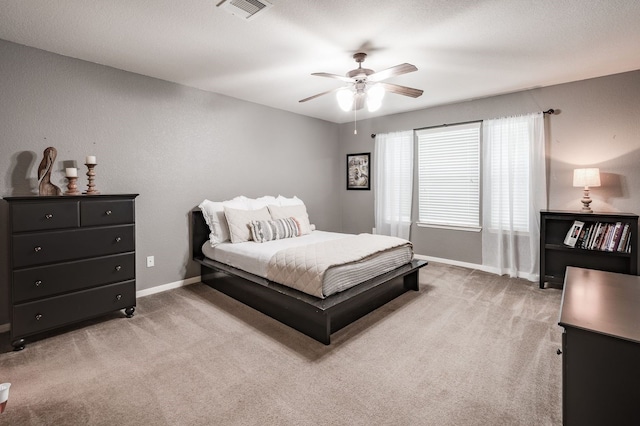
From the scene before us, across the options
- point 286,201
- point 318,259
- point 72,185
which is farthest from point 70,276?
point 286,201

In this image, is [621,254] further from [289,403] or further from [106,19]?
[106,19]

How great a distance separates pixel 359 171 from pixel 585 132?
333 centimetres

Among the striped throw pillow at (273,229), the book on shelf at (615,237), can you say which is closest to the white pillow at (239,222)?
the striped throw pillow at (273,229)

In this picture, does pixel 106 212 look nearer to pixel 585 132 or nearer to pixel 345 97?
pixel 345 97

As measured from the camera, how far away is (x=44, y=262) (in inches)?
96.9

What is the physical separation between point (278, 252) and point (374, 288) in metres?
1.01

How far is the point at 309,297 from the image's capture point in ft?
8.30

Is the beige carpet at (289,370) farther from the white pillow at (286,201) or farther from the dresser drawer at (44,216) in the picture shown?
the white pillow at (286,201)

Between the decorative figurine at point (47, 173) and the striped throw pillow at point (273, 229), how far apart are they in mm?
1945

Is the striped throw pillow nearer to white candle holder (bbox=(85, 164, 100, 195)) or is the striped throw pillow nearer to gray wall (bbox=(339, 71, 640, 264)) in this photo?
white candle holder (bbox=(85, 164, 100, 195))

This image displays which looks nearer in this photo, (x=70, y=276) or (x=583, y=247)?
(x=70, y=276)

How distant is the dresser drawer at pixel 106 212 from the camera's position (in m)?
2.66

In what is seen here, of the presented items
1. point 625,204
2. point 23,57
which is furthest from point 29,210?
point 625,204

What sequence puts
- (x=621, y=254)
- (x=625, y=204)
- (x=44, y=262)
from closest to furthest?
(x=44, y=262)
(x=621, y=254)
(x=625, y=204)
